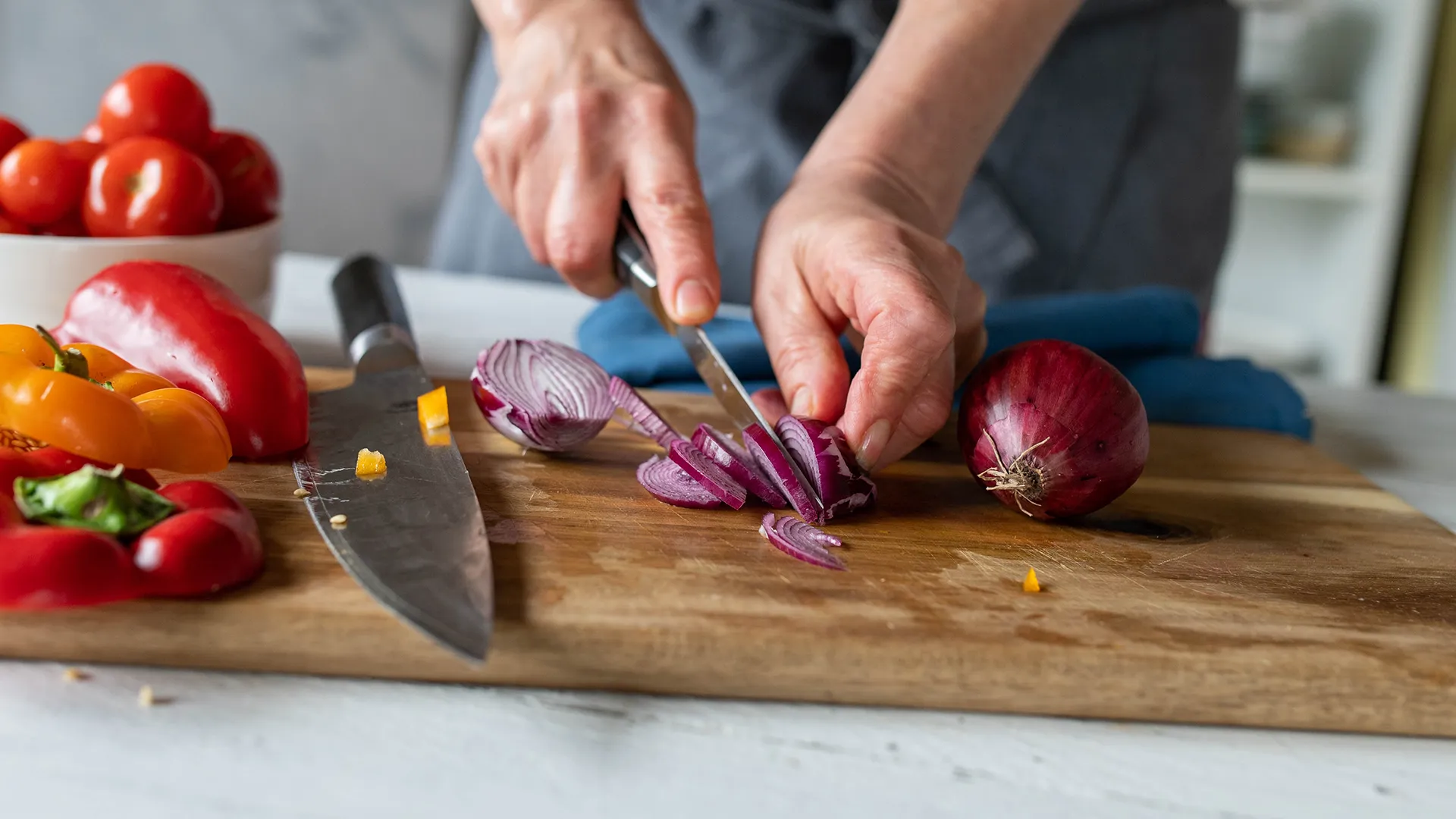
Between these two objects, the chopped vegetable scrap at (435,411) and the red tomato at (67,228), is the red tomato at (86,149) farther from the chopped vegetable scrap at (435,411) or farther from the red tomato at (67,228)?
the chopped vegetable scrap at (435,411)

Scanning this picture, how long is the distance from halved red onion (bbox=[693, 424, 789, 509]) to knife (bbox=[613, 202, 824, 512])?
0.05m

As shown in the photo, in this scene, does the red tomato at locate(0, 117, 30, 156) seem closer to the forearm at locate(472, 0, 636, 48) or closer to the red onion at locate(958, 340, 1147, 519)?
the forearm at locate(472, 0, 636, 48)

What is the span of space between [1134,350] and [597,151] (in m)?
0.67

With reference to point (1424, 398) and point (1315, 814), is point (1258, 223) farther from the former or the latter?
point (1315, 814)

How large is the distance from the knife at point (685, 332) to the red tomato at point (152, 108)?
49cm

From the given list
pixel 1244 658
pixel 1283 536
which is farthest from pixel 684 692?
pixel 1283 536

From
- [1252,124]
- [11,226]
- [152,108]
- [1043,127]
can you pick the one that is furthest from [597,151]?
[1252,124]

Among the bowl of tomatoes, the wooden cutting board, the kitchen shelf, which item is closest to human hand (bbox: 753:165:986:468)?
the wooden cutting board

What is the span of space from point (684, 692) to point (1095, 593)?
30cm

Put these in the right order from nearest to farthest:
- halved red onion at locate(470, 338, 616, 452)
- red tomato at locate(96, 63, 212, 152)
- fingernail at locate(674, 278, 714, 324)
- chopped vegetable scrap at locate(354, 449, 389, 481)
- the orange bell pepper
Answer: the orange bell pepper → chopped vegetable scrap at locate(354, 449, 389, 481) → halved red onion at locate(470, 338, 616, 452) → fingernail at locate(674, 278, 714, 324) → red tomato at locate(96, 63, 212, 152)

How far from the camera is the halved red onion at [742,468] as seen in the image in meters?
0.93

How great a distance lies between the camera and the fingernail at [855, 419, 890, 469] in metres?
0.97

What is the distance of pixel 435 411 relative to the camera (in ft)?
3.32

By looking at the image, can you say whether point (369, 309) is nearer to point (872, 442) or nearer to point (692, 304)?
point (692, 304)
